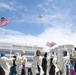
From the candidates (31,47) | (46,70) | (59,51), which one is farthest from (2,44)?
(46,70)

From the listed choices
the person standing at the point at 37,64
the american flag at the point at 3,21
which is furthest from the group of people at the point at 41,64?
the american flag at the point at 3,21

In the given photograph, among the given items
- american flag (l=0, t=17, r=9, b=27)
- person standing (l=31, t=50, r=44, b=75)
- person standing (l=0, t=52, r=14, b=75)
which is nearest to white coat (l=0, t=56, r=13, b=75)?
person standing (l=0, t=52, r=14, b=75)

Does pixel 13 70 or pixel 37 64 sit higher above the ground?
pixel 37 64

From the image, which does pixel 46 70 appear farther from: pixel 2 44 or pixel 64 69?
pixel 2 44

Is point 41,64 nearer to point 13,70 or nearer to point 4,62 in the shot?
point 13,70

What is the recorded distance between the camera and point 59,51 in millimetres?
114438

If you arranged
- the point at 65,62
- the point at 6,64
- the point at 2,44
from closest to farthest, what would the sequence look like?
the point at 6,64, the point at 65,62, the point at 2,44

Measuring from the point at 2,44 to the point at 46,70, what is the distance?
75.2 m

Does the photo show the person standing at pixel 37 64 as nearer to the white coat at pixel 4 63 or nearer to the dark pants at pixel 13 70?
the white coat at pixel 4 63

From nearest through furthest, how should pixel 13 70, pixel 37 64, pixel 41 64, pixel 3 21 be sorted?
1. pixel 37 64
2. pixel 41 64
3. pixel 13 70
4. pixel 3 21

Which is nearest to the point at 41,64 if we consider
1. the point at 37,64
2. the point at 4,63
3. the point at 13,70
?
the point at 37,64

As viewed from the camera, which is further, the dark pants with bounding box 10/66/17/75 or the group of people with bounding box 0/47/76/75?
the dark pants with bounding box 10/66/17/75

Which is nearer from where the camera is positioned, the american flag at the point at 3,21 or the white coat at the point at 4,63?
the white coat at the point at 4,63

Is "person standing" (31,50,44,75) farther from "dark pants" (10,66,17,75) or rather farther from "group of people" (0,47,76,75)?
"dark pants" (10,66,17,75)
